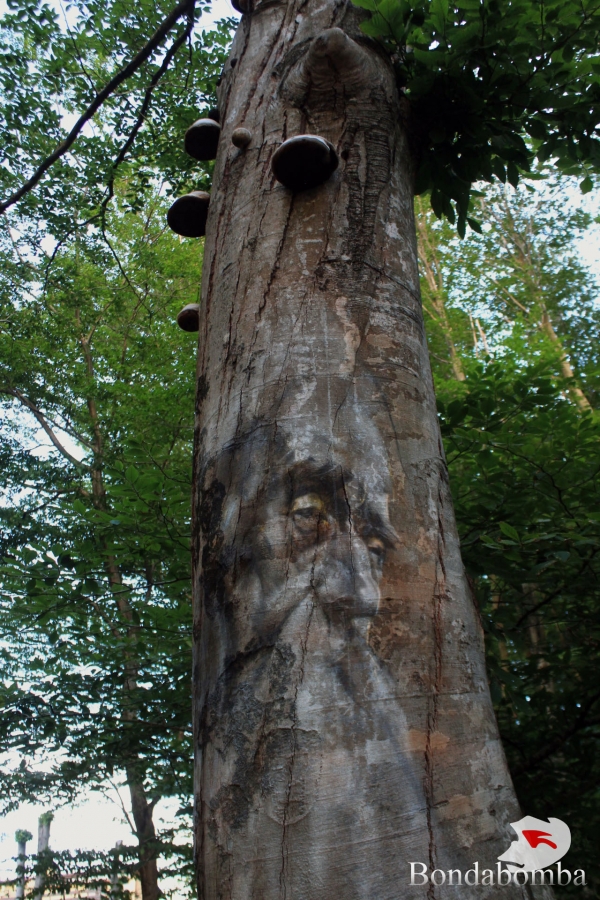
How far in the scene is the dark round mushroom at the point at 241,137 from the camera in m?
1.71

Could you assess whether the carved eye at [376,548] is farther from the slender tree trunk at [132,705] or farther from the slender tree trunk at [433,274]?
the slender tree trunk at [433,274]

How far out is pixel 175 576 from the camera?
166 inches

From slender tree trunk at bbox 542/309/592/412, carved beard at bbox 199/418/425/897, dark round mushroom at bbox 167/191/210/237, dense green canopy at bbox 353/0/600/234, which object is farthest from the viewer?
slender tree trunk at bbox 542/309/592/412

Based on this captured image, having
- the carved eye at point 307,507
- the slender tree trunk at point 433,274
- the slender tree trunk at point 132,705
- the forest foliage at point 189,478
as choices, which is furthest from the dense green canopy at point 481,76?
the slender tree trunk at point 433,274

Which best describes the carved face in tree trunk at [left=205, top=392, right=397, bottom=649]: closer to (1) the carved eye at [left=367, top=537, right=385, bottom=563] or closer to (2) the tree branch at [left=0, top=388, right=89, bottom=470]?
(1) the carved eye at [left=367, top=537, right=385, bottom=563]

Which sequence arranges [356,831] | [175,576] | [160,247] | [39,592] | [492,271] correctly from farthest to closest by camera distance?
1. [492,271]
2. [160,247]
3. [175,576]
4. [39,592]
5. [356,831]

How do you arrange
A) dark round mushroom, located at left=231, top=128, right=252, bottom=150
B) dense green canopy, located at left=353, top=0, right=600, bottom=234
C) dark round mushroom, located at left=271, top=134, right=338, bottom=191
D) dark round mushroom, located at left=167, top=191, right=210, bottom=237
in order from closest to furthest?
dark round mushroom, located at left=271, top=134, right=338, bottom=191 → dark round mushroom, located at left=231, top=128, right=252, bottom=150 → dense green canopy, located at left=353, top=0, right=600, bottom=234 → dark round mushroom, located at left=167, top=191, right=210, bottom=237

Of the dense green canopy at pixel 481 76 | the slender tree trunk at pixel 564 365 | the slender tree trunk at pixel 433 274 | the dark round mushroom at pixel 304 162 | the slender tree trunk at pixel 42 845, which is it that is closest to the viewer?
the dark round mushroom at pixel 304 162

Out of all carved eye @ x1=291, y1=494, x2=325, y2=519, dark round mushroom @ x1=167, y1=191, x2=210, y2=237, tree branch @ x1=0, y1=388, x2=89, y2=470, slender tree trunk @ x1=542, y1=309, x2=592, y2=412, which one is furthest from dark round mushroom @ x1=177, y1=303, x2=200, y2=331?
tree branch @ x1=0, y1=388, x2=89, y2=470

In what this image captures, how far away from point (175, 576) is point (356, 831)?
11.5 ft

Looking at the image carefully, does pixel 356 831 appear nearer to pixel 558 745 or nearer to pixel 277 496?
pixel 277 496

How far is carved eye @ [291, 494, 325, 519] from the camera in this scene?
42.8 inches

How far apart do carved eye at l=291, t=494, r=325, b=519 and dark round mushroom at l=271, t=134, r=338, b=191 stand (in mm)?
836

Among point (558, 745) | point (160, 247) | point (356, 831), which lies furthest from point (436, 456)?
point (160, 247)
